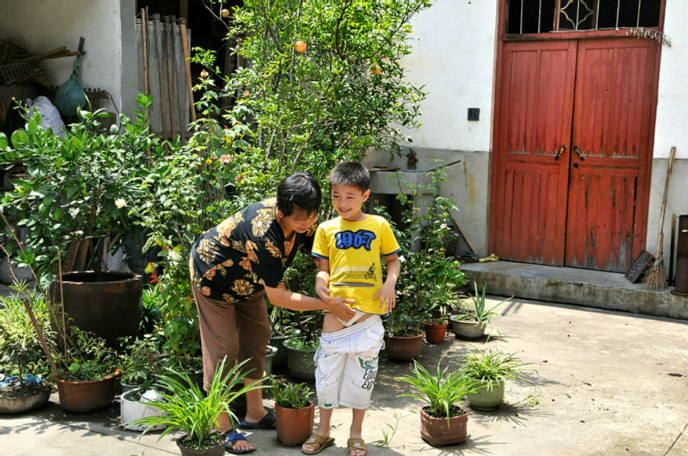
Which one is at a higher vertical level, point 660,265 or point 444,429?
point 660,265

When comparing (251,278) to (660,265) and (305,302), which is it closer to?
(305,302)

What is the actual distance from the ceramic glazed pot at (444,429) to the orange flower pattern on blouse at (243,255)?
1.25 metres

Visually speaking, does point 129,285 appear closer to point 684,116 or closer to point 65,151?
point 65,151

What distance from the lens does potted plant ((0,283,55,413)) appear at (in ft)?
16.0

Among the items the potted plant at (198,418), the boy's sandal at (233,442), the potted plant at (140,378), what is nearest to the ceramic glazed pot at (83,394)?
the potted plant at (140,378)

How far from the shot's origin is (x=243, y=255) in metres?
4.26

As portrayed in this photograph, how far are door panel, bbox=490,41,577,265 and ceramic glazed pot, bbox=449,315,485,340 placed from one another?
2582mm

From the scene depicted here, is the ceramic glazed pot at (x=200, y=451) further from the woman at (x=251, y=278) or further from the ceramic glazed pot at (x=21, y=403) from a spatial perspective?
the ceramic glazed pot at (x=21, y=403)

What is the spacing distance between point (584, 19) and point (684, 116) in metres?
1.63

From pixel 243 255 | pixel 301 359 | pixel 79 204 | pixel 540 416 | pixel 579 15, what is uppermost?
pixel 579 15

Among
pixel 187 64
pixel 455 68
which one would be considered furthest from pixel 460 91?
pixel 187 64

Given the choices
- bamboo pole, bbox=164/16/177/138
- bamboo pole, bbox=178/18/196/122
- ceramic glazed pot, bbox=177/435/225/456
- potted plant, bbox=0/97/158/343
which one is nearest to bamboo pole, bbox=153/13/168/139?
bamboo pole, bbox=164/16/177/138

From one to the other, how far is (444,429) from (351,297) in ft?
3.25

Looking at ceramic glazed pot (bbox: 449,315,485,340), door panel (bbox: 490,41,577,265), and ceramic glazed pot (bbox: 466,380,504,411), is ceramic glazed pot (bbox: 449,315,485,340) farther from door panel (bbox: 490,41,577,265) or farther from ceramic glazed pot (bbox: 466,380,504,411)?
door panel (bbox: 490,41,577,265)
